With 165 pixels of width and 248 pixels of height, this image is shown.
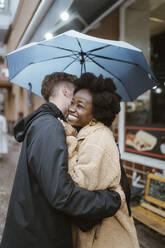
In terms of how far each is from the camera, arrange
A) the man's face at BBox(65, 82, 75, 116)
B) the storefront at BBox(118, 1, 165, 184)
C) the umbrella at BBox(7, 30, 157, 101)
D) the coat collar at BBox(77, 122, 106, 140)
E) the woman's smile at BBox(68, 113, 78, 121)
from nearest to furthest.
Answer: the coat collar at BBox(77, 122, 106, 140)
the woman's smile at BBox(68, 113, 78, 121)
the man's face at BBox(65, 82, 75, 116)
the umbrella at BBox(7, 30, 157, 101)
the storefront at BBox(118, 1, 165, 184)

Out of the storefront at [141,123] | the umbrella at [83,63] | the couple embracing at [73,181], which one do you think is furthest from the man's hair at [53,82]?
the storefront at [141,123]

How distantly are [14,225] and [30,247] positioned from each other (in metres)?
0.17

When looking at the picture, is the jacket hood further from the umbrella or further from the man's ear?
the umbrella

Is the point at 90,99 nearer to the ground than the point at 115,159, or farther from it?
farther from it

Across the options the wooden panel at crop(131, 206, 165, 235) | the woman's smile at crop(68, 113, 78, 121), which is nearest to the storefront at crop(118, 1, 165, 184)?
the wooden panel at crop(131, 206, 165, 235)

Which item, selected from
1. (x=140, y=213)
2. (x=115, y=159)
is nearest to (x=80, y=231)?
(x=115, y=159)

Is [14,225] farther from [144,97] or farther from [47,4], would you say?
[144,97]

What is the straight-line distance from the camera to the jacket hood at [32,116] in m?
1.57

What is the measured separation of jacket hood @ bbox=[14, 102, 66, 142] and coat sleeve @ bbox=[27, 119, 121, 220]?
7.2 inches

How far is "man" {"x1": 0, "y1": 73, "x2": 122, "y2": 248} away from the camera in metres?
1.28

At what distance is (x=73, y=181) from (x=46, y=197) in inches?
7.5

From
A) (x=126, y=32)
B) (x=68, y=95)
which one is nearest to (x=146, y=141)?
(x=126, y=32)

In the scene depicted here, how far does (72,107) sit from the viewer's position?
1660mm

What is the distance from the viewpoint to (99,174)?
54.0 inches
